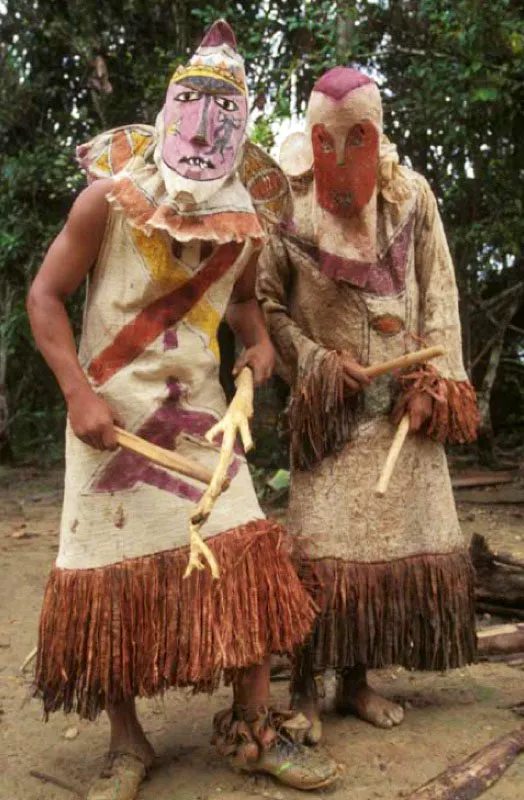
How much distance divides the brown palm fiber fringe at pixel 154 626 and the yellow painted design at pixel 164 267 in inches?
23.9

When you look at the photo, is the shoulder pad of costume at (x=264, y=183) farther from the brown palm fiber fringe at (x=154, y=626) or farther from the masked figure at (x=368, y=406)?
the brown palm fiber fringe at (x=154, y=626)

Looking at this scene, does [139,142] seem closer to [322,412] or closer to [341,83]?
[341,83]

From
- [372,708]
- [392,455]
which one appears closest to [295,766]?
[372,708]

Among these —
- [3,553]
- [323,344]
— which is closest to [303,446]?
[323,344]

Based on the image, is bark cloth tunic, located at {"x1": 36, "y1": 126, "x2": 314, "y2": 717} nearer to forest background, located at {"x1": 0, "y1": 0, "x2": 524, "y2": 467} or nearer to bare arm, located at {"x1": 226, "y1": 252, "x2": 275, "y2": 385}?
bare arm, located at {"x1": 226, "y1": 252, "x2": 275, "y2": 385}

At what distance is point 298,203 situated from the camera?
3184mm

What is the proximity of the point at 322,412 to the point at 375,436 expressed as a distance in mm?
197

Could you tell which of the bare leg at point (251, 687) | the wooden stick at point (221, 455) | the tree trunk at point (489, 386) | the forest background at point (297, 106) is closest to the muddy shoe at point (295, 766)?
the bare leg at point (251, 687)

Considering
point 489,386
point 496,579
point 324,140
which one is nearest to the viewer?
point 324,140

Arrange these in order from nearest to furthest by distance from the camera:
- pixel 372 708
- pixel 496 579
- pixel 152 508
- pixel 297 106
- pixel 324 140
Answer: pixel 152 508, pixel 324 140, pixel 372 708, pixel 496 579, pixel 297 106

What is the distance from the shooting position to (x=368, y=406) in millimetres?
3158

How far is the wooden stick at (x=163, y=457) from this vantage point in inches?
100

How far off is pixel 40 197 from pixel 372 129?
234 inches

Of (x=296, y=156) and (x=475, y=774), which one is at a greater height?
(x=296, y=156)
